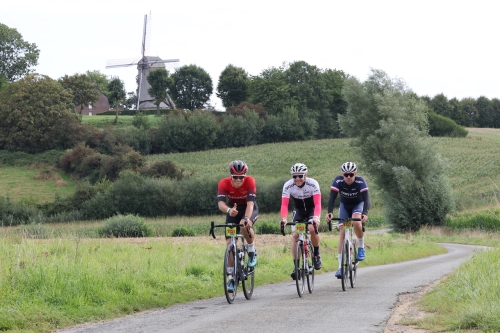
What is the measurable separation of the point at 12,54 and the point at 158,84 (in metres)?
24.9

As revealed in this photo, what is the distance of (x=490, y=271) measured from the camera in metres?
12.1

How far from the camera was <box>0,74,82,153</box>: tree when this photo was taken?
311 ft

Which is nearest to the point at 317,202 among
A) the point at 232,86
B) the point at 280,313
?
the point at 280,313

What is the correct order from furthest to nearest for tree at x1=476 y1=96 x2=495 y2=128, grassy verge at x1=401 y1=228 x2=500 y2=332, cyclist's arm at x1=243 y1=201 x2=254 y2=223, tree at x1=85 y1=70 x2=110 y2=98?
tree at x1=85 y1=70 x2=110 y2=98, tree at x1=476 y1=96 x2=495 y2=128, cyclist's arm at x1=243 y1=201 x2=254 y2=223, grassy verge at x1=401 y1=228 x2=500 y2=332

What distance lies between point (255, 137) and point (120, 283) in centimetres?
10303

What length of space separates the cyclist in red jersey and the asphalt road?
130 cm

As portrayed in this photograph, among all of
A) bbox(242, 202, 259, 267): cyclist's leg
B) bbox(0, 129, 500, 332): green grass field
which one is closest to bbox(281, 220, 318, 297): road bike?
bbox(242, 202, 259, 267): cyclist's leg

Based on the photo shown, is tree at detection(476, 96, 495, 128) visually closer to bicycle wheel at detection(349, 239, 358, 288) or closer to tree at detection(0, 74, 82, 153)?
tree at detection(0, 74, 82, 153)

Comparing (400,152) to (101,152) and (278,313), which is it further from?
(278,313)

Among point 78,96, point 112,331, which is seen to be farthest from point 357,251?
point 78,96

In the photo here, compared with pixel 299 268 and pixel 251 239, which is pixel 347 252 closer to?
pixel 299 268

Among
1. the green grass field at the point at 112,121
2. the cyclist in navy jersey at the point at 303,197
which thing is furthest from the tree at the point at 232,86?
the cyclist in navy jersey at the point at 303,197

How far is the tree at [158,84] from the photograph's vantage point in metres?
129

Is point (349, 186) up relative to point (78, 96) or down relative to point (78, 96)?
down
